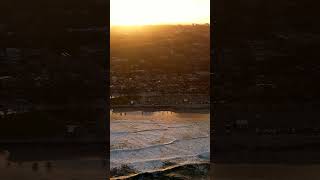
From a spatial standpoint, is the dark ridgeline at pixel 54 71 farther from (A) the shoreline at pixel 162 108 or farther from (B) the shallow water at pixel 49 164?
(A) the shoreline at pixel 162 108

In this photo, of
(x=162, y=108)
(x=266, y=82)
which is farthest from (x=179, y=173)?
(x=162, y=108)

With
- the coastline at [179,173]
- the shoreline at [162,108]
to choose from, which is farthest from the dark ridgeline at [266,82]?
the shoreline at [162,108]

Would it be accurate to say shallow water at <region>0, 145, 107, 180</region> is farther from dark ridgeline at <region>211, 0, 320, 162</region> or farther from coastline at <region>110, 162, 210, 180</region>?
dark ridgeline at <region>211, 0, 320, 162</region>

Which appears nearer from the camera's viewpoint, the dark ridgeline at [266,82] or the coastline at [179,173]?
the dark ridgeline at [266,82]

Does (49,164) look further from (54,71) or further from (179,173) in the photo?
(179,173)

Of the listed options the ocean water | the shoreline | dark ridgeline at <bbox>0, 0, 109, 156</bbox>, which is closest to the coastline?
the ocean water
